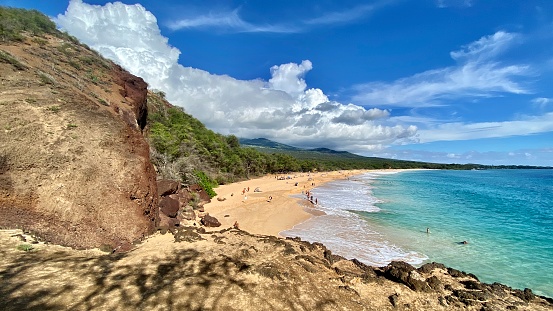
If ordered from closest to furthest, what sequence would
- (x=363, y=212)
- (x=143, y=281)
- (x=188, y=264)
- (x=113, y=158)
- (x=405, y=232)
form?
(x=143, y=281)
(x=188, y=264)
(x=113, y=158)
(x=405, y=232)
(x=363, y=212)

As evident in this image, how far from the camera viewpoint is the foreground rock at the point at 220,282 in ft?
20.4

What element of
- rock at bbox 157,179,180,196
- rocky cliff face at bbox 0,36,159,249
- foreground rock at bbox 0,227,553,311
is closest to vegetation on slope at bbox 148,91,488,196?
rock at bbox 157,179,180,196

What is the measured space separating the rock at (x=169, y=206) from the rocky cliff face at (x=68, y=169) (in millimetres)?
1996

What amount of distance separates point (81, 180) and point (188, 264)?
16.9 feet

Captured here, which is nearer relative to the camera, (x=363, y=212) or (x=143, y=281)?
(x=143, y=281)

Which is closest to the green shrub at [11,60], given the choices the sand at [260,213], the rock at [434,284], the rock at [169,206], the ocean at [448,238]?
the rock at [169,206]

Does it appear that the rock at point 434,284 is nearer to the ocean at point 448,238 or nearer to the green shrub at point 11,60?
the ocean at point 448,238

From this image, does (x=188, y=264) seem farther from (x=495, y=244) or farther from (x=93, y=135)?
(x=495, y=244)

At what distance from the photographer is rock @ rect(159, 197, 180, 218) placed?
14.4 metres

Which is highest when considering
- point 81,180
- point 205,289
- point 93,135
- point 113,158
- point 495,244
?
point 93,135

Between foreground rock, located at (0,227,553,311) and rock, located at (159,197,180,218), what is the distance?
10.1 feet

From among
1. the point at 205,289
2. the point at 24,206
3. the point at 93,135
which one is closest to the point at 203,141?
the point at 93,135

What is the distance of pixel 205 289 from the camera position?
723 cm

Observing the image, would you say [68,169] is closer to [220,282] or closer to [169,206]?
[169,206]
